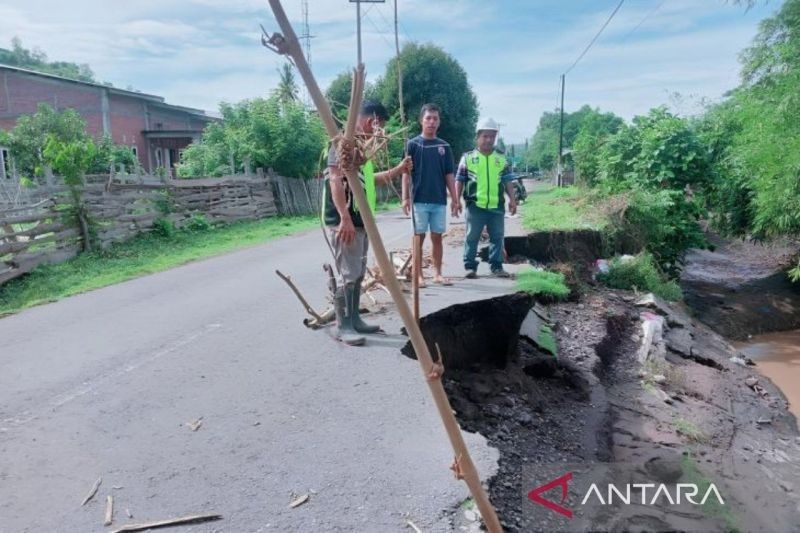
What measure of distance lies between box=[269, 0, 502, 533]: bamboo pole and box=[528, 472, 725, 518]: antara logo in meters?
0.94

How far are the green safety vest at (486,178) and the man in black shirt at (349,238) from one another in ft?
7.12

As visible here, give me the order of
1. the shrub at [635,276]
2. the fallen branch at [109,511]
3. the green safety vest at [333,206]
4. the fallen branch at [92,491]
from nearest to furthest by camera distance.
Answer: the fallen branch at [109,511] → the fallen branch at [92,491] → the green safety vest at [333,206] → the shrub at [635,276]

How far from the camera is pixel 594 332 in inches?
283

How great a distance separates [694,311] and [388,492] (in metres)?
10.7

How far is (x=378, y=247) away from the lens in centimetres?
207

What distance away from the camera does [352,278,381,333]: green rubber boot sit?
4977 millimetres

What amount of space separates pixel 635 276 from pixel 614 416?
4566 millimetres

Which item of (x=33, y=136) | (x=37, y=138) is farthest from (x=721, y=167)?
(x=33, y=136)

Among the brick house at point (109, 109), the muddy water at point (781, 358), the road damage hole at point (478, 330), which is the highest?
the brick house at point (109, 109)

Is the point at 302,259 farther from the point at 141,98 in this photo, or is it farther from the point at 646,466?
the point at 141,98

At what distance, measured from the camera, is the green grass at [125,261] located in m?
8.74

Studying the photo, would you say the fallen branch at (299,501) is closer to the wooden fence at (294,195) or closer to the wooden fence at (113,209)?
the wooden fence at (113,209)

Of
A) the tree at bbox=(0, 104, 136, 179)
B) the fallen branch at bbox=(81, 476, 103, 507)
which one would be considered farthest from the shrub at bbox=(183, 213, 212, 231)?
the fallen branch at bbox=(81, 476, 103, 507)

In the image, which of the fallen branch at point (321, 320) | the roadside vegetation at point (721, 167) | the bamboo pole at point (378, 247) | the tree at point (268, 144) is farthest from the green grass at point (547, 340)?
the tree at point (268, 144)
